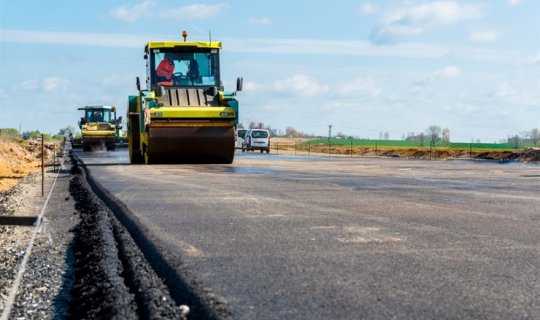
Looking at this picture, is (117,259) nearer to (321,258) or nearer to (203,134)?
(321,258)

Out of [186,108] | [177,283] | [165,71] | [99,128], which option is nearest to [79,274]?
[177,283]

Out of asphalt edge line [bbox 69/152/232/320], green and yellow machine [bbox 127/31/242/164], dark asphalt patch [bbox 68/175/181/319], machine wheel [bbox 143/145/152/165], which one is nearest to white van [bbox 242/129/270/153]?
green and yellow machine [bbox 127/31/242/164]

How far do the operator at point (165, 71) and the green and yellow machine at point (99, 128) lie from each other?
24.6 metres

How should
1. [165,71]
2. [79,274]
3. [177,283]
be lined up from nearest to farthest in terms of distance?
1. [177,283]
2. [79,274]
3. [165,71]

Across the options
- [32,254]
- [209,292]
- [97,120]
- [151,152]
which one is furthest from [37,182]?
[97,120]

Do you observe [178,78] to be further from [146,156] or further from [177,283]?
[177,283]

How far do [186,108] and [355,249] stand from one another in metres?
15.5

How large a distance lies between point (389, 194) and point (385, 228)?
4.66 meters

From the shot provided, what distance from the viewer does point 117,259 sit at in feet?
20.2

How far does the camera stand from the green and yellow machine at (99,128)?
47688mm

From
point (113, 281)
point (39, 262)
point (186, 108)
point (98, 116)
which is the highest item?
point (98, 116)

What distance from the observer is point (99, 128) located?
48750 millimetres

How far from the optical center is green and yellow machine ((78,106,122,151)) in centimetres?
4769

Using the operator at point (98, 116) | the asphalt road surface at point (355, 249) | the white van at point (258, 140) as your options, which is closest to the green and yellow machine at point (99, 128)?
the operator at point (98, 116)
